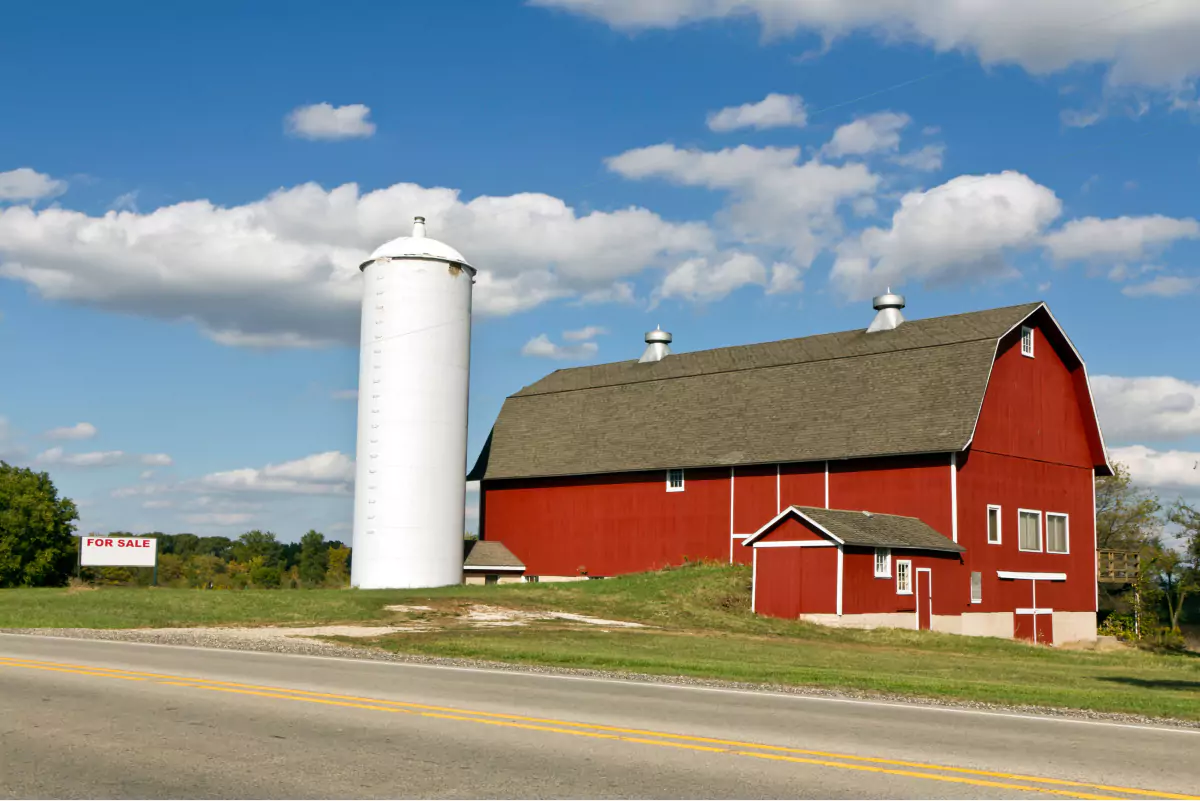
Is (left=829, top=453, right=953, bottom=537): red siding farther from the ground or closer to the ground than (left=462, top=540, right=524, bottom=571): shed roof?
farther from the ground

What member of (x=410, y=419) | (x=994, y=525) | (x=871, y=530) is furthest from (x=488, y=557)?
(x=994, y=525)

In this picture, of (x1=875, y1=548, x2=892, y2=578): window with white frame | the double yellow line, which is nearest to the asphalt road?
the double yellow line

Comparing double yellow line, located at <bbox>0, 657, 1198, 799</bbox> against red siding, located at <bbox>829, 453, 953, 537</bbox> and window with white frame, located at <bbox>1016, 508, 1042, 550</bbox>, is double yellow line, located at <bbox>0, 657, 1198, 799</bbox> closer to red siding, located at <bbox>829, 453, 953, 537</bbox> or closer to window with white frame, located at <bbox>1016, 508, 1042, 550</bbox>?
red siding, located at <bbox>829, 453, 953, 537</bbox>

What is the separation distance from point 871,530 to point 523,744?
83.6 feet

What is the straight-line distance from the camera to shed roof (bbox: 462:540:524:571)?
4694 centimetres

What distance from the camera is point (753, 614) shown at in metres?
32.8

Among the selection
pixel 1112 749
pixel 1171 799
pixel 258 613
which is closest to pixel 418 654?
pixel 258 613

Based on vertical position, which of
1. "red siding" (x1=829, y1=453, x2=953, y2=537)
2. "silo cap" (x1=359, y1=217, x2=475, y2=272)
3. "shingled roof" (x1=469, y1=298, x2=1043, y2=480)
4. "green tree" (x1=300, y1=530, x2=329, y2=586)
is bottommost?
"green tree" (x1=300, y1=530, x2=329, y2=586)

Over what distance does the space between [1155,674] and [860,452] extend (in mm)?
15742

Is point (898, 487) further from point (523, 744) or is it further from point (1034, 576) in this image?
point (523, 744)

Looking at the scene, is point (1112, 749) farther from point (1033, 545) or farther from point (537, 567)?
point (537, 567)

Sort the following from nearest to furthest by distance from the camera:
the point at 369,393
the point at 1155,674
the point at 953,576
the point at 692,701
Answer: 1. the point at 692,701
2. the point at 1155,674
3. the point at 953,576
4. the point at 369,393

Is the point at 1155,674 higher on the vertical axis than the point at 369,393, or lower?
lower

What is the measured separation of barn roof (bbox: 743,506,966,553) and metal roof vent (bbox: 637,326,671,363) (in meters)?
16.3
